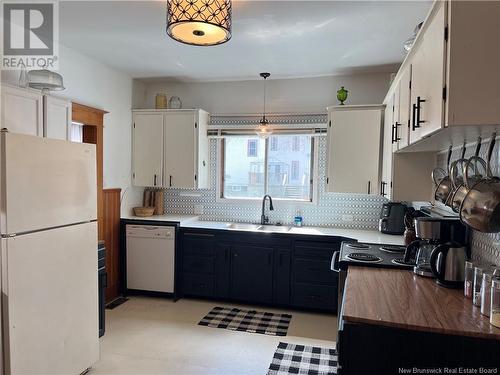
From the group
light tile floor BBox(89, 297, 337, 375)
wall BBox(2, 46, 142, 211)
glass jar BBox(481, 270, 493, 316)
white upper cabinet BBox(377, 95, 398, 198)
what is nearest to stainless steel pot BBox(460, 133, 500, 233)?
glass jar BBox(481, 270, 493, 316)

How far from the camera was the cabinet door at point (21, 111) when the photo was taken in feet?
7.44

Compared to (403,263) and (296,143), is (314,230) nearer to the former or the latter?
(296,143)

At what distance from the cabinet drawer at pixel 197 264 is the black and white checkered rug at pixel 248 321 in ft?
1.40

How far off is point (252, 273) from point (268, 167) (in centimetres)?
132

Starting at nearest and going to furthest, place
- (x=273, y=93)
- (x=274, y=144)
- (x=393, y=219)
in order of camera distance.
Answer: (x=393, y=219)
(x=273, y=93)
(x=274, y=144)

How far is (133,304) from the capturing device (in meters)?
3.77

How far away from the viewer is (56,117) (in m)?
2.63

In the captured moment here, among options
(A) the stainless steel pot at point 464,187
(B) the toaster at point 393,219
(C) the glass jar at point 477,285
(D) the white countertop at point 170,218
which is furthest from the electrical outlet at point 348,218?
(C) the glass jar at point 477,285

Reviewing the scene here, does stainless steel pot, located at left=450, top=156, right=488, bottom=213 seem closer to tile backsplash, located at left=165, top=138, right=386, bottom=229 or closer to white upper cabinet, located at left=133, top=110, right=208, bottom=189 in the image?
tile backsplash, located at left=165, top=138, right=386, bottom=229

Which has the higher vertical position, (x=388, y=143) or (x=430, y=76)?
(x=430, y=76)

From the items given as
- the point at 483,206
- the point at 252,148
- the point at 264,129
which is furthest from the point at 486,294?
the point at 252,148

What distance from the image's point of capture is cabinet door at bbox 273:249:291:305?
3.62m

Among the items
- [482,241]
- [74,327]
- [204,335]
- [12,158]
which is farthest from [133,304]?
[482,241]

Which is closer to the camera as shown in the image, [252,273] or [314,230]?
[252,273]
